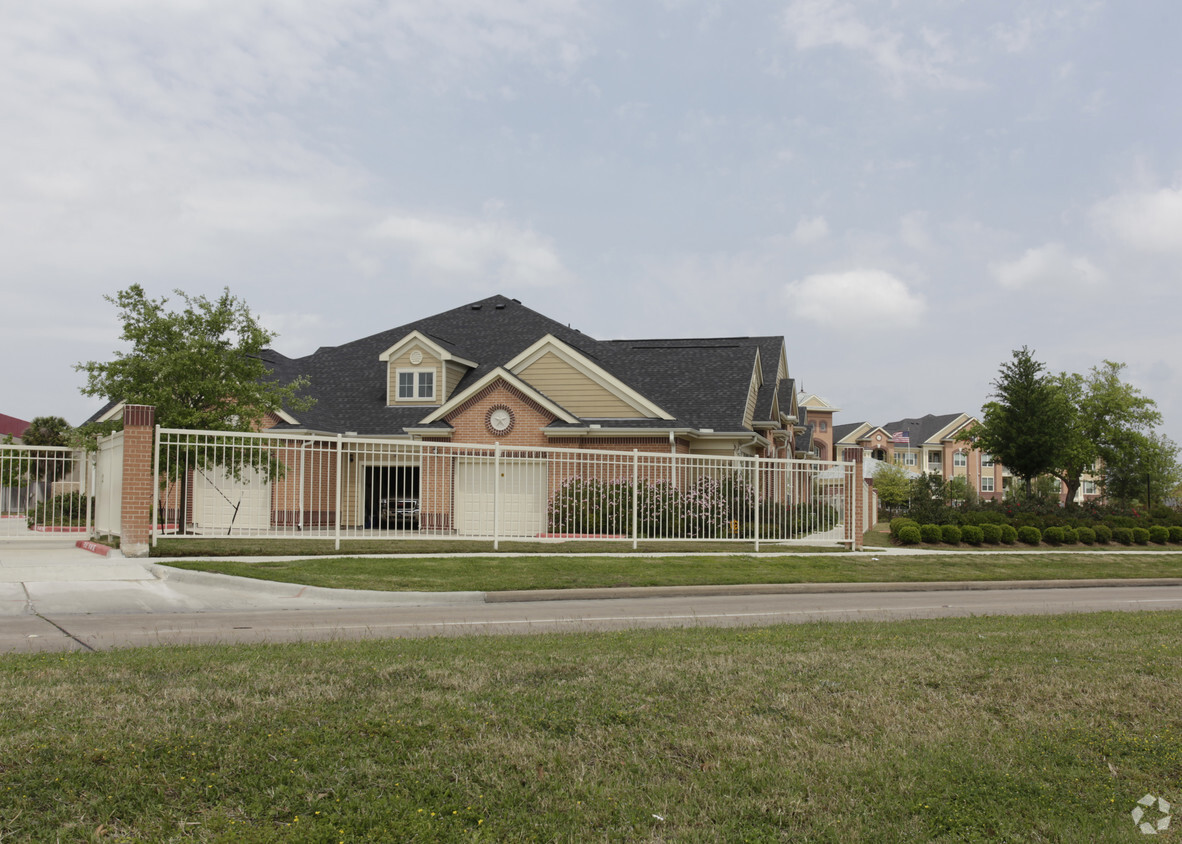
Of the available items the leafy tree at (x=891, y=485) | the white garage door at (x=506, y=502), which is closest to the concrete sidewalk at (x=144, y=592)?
the white garage door at (x=506, y=502)

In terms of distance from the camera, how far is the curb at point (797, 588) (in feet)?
45.6

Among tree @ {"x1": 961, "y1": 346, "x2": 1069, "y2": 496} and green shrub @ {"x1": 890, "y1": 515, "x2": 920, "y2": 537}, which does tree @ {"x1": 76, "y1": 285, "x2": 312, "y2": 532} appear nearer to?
green shrub @ {"x1": 890, "y1": 515, "x2": 920, "y2": 537}

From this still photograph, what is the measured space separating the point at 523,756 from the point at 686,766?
2.83ft

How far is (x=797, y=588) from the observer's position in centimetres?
1591

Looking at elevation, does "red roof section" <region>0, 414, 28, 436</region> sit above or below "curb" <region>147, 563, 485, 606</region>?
above

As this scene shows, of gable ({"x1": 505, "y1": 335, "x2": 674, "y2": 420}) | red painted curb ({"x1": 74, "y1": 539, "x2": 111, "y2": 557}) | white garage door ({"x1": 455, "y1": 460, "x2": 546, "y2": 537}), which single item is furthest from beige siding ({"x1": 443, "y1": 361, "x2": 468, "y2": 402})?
red painted curb ({"x1": 74, "y1": 539, "x2": 111, "y2": 557})

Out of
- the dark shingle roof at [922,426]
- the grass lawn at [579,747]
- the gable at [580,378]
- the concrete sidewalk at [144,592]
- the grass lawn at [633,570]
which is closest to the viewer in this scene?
the grass lawn at [579,747]

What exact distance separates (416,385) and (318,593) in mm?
18015

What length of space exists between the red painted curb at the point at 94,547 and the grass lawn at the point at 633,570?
159 cm

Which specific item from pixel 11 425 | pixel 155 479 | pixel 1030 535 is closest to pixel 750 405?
pixel 1030 535

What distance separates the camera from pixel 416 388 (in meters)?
30.6

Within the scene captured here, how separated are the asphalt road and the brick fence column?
3.55 metres

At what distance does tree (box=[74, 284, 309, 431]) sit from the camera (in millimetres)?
20359

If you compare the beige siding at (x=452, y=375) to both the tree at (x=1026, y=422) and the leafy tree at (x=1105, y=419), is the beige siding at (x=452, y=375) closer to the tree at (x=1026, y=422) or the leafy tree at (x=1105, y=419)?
the tree at (x=1026, y=422)
